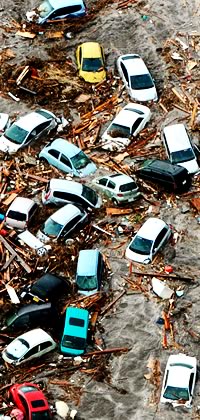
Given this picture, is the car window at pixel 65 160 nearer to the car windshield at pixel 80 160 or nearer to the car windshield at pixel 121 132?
the car windshield at pixel 80 160

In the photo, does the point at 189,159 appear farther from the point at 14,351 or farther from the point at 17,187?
the point at 14,351

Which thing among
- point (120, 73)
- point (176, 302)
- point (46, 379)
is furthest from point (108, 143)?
point (46, 379)

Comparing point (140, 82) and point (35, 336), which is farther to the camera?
point (140, 82)

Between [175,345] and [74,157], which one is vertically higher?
[74,157]

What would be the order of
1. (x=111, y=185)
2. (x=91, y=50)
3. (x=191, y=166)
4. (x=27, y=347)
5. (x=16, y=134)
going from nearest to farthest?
(x=27, y=347)
(x=111, y=185)
(x=191, y=166)
(x=16, y=134)
(x=91, y=50)

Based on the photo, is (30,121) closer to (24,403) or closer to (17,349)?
(17,349)

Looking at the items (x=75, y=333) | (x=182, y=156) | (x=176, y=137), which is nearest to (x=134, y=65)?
(x=176, y=137)
